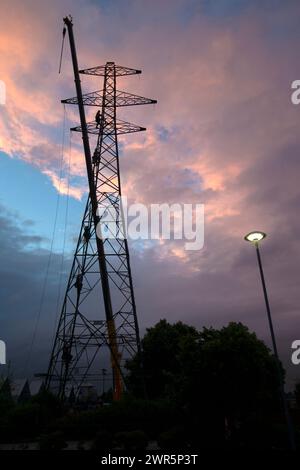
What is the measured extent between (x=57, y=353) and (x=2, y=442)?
845 cm

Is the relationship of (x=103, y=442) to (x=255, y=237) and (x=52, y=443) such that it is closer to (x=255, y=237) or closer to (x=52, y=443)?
(x=52, y=443)

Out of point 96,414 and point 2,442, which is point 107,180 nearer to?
point 96,414

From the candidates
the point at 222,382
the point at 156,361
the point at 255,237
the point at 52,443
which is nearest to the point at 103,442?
the point at 52,443

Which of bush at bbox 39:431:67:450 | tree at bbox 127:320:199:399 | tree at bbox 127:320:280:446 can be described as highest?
tree at bbox 127:320:199:399

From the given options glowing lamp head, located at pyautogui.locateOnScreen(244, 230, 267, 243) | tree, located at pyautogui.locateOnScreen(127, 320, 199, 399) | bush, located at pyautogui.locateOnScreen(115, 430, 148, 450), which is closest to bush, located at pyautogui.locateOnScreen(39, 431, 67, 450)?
bush, located at pyautogui.locateOnScreen(115, 430, 148, 450)

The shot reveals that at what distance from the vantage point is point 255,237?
738 inches

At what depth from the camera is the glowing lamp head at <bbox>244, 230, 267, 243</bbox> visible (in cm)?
1866

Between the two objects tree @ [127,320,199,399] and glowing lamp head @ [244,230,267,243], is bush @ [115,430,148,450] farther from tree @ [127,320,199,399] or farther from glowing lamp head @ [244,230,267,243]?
tree @ [127,320,199,399]

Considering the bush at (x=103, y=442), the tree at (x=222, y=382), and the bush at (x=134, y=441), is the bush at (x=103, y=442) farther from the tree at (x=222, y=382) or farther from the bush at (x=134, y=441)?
the tree at (x=222, y=382)

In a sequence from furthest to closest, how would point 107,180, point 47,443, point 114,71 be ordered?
point 114,71, point 107,180, point 47,443

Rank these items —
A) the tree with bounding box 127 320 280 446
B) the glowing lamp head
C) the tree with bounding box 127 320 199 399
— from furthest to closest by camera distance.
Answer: the tree with bounding box 127 320 199 399
the tree with bounding box 127 320 280 446
the glowing lamp head
